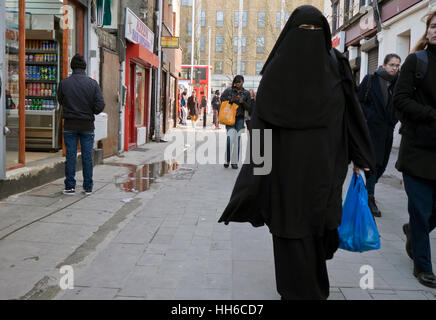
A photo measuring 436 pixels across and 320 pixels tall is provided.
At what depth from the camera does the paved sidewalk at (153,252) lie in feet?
12.4

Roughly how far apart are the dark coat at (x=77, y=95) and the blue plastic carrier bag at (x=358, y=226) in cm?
484

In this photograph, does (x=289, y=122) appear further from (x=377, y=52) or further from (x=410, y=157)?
(x=377, y=52)

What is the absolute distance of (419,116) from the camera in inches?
156

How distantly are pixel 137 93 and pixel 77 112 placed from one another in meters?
8.77

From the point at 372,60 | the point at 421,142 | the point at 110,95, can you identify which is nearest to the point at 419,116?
the point at 421,142

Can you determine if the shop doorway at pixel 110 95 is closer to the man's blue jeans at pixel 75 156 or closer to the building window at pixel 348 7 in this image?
the man's blue jeans at pixel 75 156

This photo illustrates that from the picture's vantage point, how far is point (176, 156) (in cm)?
1333

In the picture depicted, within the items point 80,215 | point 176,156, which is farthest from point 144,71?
point 80,215

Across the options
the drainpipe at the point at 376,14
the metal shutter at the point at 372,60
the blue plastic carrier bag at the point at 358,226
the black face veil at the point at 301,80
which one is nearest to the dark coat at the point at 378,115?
the blue plastic carrier bag at the point at 358,226

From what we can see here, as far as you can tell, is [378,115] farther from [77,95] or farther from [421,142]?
[77,95]

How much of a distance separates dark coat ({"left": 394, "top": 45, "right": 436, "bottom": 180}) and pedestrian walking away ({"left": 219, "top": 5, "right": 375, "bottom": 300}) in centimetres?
83

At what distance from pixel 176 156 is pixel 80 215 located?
288 inches
